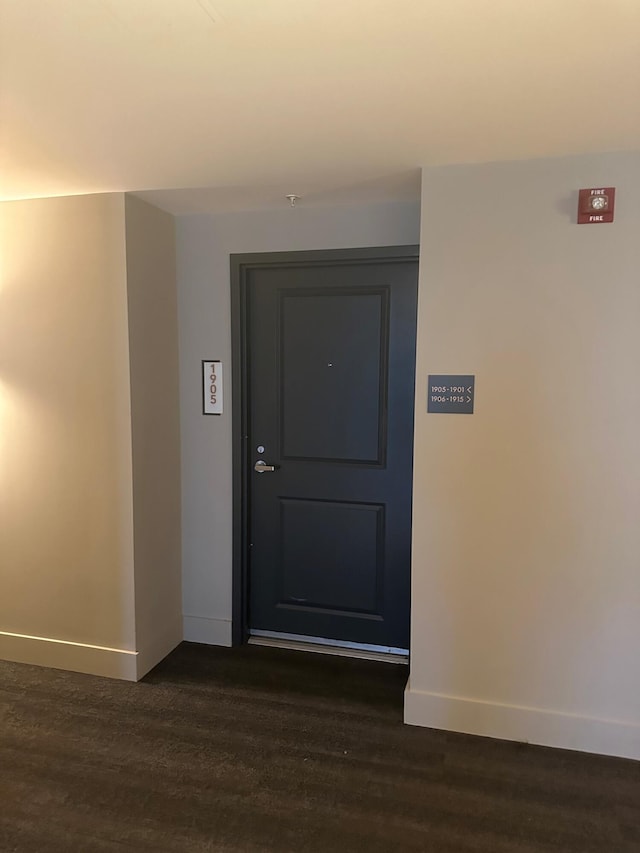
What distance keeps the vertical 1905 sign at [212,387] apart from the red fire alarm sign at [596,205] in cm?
182

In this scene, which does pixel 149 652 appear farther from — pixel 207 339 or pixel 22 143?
pixel 22 143

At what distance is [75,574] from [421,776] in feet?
6.08

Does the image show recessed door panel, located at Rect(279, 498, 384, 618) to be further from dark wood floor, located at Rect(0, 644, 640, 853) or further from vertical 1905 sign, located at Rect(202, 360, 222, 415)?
vertical 1905 sign, located at Rect(202, 360, 222, 415)

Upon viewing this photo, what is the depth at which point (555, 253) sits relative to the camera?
2258mm

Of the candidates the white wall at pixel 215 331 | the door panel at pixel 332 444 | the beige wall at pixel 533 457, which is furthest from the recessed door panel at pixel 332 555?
the beige wall at pixel 533 457

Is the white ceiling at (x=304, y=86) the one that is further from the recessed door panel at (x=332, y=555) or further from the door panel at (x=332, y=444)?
the recessed door panel at (x=332, y=555)

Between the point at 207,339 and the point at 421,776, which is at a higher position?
A: the point at 207,339

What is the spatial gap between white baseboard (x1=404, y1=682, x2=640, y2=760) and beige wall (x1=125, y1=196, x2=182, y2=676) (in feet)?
4.39

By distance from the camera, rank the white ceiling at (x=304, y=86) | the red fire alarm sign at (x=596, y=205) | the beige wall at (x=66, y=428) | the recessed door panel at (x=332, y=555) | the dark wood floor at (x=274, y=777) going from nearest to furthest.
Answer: the white ceiling at (x=304, y=86), the dark wood floor at (x=274, y=777), the red fire alarm sign at (x=596, y=205), the beige wall at (x=66, y=428), the recessed door panel at (x=332, y=555)

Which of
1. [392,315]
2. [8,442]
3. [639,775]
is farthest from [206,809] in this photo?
[392,315]

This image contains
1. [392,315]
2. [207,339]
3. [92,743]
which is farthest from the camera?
[207,339]

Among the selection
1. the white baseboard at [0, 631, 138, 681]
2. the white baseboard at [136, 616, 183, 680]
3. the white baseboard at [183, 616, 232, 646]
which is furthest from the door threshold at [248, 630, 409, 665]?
the white baseboard at [0, 631, 138, 681]

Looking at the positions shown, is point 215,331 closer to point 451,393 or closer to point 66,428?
point 66,428

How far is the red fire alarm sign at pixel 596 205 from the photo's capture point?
218cm
